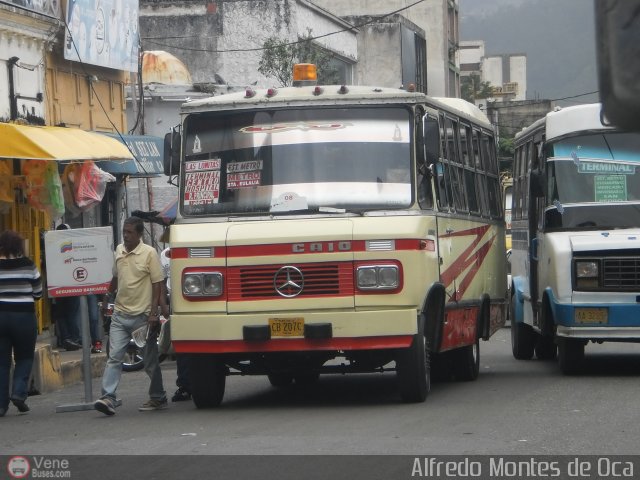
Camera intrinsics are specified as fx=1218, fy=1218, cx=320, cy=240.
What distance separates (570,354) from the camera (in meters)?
13.4

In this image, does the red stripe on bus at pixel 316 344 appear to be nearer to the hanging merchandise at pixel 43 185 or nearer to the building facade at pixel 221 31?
the hanging merchandise at pixel 43 185

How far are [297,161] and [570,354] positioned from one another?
440 cm

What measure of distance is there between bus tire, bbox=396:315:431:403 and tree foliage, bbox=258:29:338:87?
73.4ft

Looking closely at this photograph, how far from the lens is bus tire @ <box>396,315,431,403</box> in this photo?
10430 mm

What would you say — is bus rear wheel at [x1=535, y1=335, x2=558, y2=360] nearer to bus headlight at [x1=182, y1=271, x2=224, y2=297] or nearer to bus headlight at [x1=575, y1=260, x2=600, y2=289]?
bus headlight at [x1=575, y1=260, x2=600, y2=289]

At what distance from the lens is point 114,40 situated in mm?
21578

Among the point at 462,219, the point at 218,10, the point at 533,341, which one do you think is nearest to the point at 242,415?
the point at 462,219

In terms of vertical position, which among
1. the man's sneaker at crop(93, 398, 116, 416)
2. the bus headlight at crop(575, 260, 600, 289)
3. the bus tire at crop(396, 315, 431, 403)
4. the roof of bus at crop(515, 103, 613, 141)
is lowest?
the man's sneaker at crop(93, 398, 116, 416)

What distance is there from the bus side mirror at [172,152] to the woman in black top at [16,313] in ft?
5.08

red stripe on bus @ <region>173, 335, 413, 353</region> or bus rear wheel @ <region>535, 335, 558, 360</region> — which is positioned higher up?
red stripe on bus @ <region>173, 335, 413, 353</region>

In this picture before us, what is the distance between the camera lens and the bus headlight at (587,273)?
503 inches

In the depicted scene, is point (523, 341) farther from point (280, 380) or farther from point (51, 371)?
point (51, 371)

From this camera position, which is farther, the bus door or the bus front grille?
the bus door
